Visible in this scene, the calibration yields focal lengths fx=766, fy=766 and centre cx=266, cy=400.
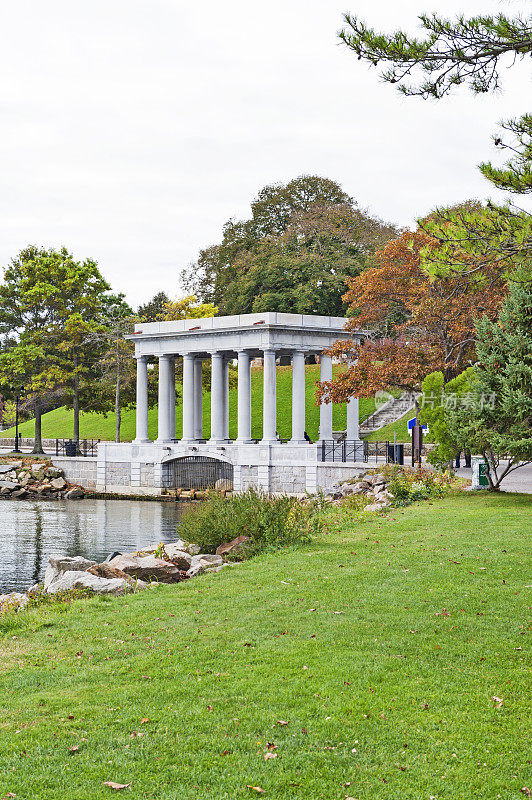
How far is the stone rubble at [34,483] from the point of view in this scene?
4244 cm

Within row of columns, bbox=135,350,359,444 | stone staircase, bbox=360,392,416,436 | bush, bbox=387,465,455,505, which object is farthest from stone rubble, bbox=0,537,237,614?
stone staircase, bbox=360,392,416,436

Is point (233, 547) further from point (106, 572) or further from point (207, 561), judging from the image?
point (106, 572)

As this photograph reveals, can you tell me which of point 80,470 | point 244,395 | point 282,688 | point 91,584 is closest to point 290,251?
point 244,395

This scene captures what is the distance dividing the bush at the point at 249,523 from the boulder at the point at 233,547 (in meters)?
0.13

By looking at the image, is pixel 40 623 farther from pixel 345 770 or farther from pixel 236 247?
pixel 236 247

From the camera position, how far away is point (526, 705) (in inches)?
261

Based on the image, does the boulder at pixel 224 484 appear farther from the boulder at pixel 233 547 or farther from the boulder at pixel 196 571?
the boulder at pixel 196 571

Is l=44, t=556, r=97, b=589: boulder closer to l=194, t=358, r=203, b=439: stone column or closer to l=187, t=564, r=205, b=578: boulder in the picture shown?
l=187, t=564, r=205, b=578: boulder

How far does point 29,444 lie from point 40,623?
59149 millimetres

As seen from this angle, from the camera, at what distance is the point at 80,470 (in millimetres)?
45594

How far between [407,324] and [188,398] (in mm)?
16892

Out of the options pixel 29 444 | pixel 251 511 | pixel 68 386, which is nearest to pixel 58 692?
pixel 251 511

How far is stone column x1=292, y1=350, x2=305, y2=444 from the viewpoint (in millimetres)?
40906

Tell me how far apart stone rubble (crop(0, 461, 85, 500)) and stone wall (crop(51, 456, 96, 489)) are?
16.5 inches
